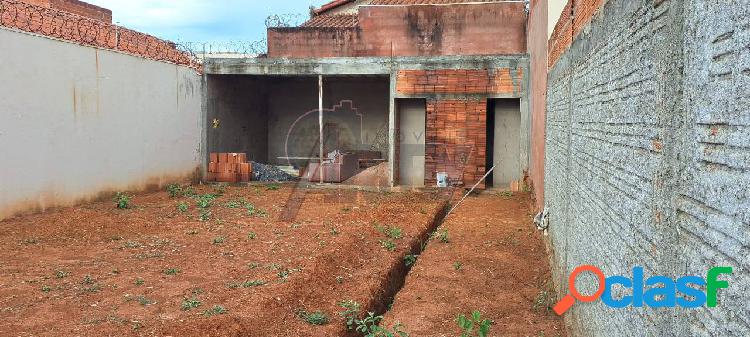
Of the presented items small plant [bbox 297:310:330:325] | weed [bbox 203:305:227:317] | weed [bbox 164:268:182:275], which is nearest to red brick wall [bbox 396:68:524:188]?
weed [bbox 164:268:182:275]

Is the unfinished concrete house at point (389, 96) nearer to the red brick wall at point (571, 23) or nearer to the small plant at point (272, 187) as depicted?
the small plant at point (272, 187)

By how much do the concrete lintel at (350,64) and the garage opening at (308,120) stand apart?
239cm

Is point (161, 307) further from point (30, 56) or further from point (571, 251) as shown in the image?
point (30, 56)

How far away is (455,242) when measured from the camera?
7.75 meters

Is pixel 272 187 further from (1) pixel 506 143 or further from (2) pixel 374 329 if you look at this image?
(2) pixel 374 329

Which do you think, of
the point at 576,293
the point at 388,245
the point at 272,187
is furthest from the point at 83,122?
the point at 576,293

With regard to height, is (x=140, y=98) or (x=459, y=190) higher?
(x=140, y=98)

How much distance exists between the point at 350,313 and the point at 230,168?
33.8ft

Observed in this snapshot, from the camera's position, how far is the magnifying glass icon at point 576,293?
2.77 meters

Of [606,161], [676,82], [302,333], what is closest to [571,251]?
[606,161]

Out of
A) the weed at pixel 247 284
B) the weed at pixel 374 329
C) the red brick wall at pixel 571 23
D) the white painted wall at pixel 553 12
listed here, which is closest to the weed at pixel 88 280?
the weed at pixel 247 284

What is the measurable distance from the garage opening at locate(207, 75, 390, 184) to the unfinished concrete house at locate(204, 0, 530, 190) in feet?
0.11

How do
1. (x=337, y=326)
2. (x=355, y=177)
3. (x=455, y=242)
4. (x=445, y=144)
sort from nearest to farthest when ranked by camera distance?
(x=337, y=326)
(x=455, y=242)
(x=445, y=144)
(x=355, y=177)

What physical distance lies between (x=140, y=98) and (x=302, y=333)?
30.7ft
